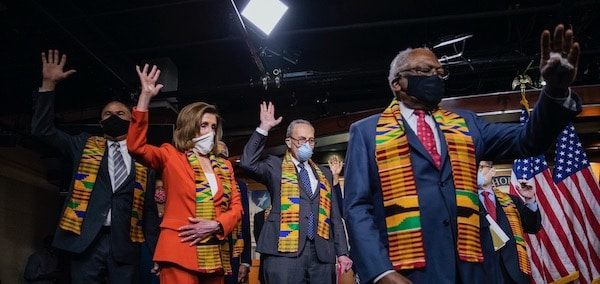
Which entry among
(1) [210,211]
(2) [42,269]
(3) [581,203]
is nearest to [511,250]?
(3) [581,203]

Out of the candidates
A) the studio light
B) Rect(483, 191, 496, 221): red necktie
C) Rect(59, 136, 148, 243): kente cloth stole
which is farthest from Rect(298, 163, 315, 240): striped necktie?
the studio light

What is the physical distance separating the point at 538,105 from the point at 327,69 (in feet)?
23.2

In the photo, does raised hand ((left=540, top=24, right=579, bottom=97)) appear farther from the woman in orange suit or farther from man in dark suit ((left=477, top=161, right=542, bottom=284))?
man in dark suit ((left=477, top=161, right=542, bottom=284))

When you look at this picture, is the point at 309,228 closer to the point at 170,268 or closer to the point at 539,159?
the point at 170,268

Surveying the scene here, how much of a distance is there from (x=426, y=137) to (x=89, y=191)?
7.82 ft

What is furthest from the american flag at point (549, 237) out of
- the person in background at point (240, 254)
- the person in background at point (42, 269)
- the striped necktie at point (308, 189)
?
the person in background at point (42, 269)

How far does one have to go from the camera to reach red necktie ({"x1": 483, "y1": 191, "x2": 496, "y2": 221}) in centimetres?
414

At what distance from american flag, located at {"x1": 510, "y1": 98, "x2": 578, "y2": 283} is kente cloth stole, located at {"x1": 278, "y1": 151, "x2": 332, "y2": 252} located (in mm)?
2691

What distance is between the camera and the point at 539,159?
582 cm

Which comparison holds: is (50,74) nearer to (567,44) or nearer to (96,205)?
A: (96,205)

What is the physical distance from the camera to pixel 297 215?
3.95m

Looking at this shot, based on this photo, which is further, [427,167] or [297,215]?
[297,215]

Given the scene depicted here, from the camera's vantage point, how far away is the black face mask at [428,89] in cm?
199

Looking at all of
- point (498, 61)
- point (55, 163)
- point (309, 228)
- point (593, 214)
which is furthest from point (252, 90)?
point (55, 163)
